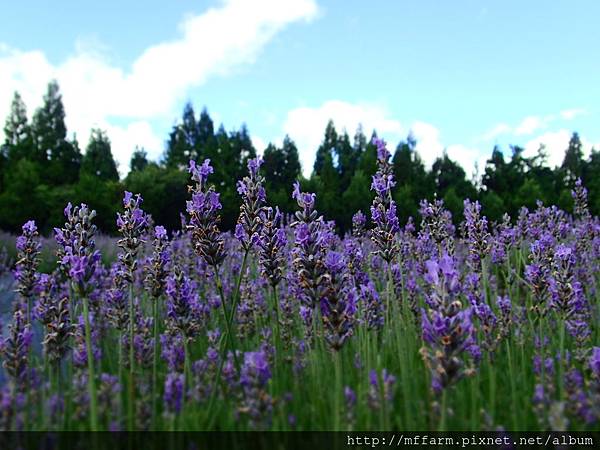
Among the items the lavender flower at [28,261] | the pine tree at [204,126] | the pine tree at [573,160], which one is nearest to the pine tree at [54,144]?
the pine tree at [204,126]

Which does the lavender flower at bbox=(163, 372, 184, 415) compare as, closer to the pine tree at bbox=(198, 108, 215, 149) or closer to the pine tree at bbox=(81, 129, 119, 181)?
the pine tree at bbox=(81, 129, 119, 181)

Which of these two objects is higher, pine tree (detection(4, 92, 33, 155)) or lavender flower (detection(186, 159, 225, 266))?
pine tree (detection(4, 92, 33, 155))

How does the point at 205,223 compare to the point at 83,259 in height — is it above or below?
above

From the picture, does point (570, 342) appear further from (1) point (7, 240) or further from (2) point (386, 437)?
(1) point (7, 240)

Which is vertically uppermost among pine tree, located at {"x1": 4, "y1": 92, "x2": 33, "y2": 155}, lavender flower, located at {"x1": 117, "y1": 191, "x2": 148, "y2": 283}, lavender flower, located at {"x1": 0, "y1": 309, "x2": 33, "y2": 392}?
pine tree, located at {"x1": 4, "y1": 92, "x2": 33, "y2": 155}

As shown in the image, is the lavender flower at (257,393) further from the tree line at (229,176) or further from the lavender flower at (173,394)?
the tree line at (229,176)

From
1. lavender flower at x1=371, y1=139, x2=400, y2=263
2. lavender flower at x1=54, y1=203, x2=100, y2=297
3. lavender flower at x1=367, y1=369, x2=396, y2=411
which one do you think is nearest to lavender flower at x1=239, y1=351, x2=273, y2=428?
lavender flower at x1=367, y1=369, x2=396, y2=411

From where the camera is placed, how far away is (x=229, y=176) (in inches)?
836

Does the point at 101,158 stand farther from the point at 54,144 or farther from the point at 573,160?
the point at 573,160

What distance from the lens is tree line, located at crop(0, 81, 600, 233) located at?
758 inches

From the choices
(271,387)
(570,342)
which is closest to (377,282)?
(570,342)

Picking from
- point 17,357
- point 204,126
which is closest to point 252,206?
point 17,357

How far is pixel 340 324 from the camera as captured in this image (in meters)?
A: 2.09

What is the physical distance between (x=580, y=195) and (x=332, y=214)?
13.0 m
